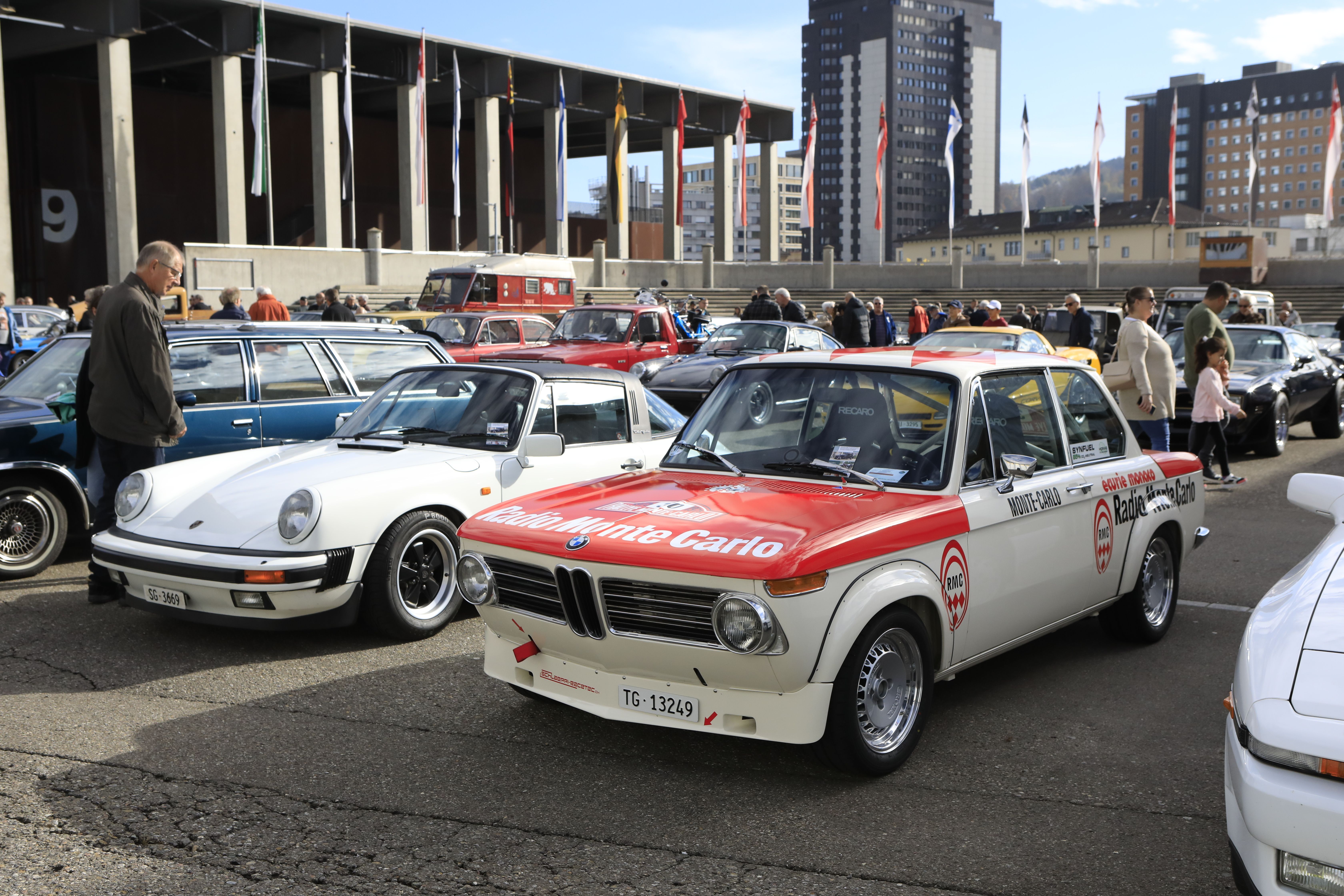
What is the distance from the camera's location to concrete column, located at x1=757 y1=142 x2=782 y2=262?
194 ft

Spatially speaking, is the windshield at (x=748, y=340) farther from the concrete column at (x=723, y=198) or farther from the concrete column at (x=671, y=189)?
the concrete column at (x=723, y=198)

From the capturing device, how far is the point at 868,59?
515ft

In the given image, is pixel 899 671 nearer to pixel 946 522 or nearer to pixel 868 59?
pixel 946 522

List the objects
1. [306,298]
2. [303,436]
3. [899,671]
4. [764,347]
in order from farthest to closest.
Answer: [306,298]
[764,347]
[303,436]
[899,671]

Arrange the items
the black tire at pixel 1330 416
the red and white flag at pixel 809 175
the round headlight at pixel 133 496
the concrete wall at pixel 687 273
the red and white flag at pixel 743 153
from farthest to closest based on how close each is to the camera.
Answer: the red and white flag at pixel 743 153 → the red and white flag at pixel 809 175 → the concrete wall at pixel 687 273 → the black tire at pixel 1330 416 → the round headlight at pixel 133 496

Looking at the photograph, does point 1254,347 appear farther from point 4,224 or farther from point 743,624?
point 4,224

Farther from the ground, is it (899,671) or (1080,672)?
(899,671)

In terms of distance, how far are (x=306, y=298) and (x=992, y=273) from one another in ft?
96.9

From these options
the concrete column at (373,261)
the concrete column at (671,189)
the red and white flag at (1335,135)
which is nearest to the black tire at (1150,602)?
the concrete column at (373,261)

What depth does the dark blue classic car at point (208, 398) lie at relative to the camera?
298 inches

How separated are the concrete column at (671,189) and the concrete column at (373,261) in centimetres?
1580

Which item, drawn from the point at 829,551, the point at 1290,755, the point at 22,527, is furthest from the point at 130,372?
the point at 1290,755

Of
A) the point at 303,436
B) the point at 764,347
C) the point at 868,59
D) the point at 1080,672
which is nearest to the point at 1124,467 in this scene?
the point at 1080,672

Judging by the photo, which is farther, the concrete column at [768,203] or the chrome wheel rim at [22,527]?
the concrete column at [768,203]
